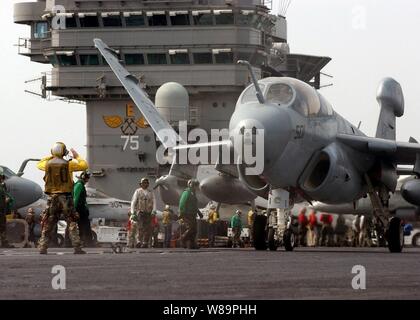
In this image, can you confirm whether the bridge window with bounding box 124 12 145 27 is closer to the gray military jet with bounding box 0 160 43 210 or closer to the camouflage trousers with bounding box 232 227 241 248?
the camouflage trousers with bounding box 232 227 241 248

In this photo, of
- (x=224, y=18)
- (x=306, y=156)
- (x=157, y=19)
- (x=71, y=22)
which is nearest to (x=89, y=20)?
(x=71, y=22)

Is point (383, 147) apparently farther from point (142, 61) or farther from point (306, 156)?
point (142, 61)

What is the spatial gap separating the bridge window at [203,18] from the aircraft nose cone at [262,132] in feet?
174

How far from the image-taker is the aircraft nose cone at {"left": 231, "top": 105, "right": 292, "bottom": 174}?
23312 mm

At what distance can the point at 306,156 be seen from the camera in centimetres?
2494

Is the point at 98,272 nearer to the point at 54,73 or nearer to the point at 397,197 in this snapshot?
the point at 397,197

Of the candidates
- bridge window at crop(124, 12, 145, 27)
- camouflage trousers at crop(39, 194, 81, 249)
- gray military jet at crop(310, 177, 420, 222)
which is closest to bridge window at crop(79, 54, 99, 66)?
bridge window at crop(124, 12, 145, 27)

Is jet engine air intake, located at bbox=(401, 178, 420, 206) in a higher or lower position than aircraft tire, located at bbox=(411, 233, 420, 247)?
higher

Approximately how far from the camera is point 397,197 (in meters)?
51.0

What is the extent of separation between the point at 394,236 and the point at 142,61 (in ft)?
172

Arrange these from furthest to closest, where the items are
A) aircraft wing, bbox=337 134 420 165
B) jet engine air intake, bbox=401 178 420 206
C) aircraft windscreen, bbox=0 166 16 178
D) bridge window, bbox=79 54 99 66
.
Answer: bridge window, bbox=79 54 99 66 < aircraft windscreen, bbox=0 166 16 178 < jet engine air intake, bbox=401 178 420 206 < aircraft wing, bbox=337 134 420 165

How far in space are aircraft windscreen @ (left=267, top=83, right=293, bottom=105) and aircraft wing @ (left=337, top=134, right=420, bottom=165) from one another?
8.10ft
